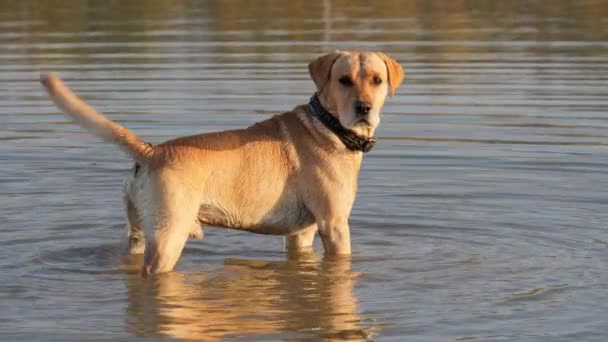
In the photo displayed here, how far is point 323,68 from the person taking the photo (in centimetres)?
927

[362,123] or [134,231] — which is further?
[134,231]

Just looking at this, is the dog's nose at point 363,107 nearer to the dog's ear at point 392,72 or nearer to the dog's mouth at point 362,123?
the dog's mouth at point 362,123

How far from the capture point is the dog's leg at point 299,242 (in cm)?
1006

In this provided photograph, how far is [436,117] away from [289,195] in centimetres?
682

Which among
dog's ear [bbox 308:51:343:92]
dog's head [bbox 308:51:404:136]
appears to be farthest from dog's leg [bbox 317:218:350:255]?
dog's ear [bbox 308:51:343:92]

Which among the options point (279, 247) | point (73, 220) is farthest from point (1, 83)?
point (279, 247)

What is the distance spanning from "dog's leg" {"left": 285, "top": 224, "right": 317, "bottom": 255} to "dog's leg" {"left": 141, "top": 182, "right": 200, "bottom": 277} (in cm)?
131

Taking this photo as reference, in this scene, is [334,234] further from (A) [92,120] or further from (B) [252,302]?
(A) [92,120]

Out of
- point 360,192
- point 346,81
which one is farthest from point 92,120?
point 360,192

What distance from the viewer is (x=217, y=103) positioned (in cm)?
1692

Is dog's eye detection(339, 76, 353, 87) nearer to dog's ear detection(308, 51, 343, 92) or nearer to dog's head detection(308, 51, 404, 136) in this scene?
dog's head detection(308, 51, 404, 136)

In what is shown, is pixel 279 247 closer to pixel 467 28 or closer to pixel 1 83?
pixel 1 83

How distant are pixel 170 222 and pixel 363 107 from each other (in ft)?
4.77

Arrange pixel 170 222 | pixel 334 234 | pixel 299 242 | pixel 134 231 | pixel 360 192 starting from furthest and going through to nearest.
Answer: pixel 360 192
pixel 299 242
pixel 334 234
pixel 134 231
pixel 170 222
